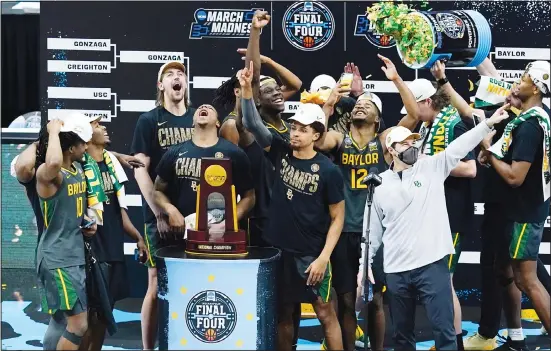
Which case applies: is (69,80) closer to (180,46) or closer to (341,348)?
(180,46)

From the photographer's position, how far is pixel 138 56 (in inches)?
329

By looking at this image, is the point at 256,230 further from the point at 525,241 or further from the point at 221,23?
the point at 221,23

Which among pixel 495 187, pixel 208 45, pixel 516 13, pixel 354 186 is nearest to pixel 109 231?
pixel 354 186

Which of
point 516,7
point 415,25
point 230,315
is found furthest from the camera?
point 516,7

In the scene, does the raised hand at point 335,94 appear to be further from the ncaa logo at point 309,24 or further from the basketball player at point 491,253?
the ncaa logo at point 309,24

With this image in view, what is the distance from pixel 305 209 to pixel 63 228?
1505mm

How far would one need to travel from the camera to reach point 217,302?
244 inches

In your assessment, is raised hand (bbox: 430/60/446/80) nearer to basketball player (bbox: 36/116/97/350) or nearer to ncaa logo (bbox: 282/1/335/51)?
ncaa logo (bbox: 282/1/335/51)

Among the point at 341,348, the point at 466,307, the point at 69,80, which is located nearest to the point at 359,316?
the point at 466,307

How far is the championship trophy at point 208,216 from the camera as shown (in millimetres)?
6324

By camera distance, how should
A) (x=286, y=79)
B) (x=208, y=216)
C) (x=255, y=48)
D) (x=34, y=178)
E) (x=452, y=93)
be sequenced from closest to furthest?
(x=34, y=178)
(x=208, y=216)
(x=255, y=48)
(x=452, y=93)
(x=286, y=79)

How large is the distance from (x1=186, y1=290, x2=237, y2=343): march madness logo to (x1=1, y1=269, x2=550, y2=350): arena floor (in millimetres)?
1279

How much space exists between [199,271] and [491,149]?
7.48 ft

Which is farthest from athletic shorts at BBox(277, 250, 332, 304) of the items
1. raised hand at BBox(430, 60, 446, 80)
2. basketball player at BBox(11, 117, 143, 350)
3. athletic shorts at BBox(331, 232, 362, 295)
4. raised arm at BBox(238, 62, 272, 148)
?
raised hand at BBox(430, 60, 446, 80)
